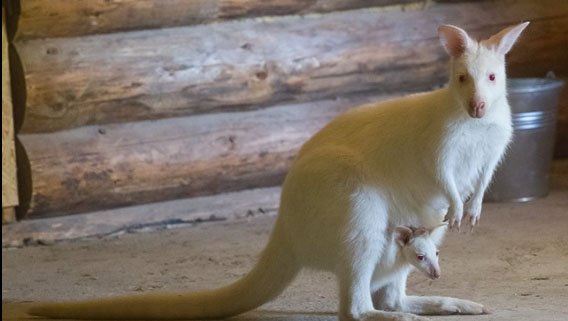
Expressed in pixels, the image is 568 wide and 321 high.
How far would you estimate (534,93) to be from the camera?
545 cm

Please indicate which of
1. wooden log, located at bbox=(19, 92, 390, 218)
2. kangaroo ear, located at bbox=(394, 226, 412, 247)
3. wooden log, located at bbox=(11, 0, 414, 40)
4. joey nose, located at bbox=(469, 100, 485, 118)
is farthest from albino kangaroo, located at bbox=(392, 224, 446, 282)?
wooden log, located at bbox=(11, 0, 414, 40)

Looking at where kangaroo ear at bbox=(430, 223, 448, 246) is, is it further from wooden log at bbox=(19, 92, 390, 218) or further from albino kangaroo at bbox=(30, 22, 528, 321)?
wooden log at bbox=(19, 92, 390, 218)

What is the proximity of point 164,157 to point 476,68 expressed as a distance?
2334 millimetres

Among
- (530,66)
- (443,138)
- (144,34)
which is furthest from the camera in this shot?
(530,66)

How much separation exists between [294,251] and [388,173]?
40 centimetres

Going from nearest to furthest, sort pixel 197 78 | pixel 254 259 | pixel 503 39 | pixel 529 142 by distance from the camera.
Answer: pixel 503 39
pixel 254 259
pixel 197 78
pixel 529 142

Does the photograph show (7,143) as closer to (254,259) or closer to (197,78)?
(197,78)

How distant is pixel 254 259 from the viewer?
472 cm

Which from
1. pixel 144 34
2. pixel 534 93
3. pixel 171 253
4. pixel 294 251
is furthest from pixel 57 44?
pixel 534 93

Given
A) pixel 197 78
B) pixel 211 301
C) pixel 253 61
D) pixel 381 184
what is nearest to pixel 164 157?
pixel 197 78

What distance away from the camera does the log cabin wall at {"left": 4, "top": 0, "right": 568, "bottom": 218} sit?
5.06 metres

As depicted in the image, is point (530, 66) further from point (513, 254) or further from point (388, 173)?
point (388, 173)

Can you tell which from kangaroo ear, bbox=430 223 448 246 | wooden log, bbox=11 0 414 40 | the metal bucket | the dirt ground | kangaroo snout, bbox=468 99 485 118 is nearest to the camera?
kangaroo snout, bbox=468 99 485 118

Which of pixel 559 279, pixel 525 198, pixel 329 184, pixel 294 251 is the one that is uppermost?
pixel 329 184
